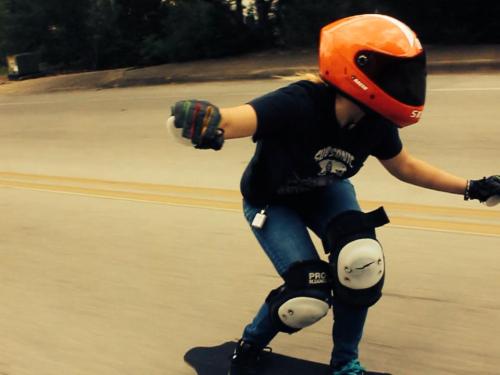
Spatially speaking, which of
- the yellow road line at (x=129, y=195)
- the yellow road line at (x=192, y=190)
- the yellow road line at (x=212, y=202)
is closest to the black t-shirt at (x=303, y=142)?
the yellow road line at (x=212, y=202)

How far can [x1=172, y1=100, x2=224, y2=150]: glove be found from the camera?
2.13 metres

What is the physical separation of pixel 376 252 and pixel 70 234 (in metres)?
3.16

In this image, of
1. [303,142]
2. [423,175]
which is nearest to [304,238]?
[303,142]

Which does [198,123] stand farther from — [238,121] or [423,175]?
[423,175]

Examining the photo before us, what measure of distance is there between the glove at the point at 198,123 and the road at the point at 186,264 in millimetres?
1248

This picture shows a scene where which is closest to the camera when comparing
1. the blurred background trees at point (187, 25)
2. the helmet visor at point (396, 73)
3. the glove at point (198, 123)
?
the glove at point (198, 123)

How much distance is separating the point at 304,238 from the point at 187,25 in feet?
54.9

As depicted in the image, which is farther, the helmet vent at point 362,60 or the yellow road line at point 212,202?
the yellow road line at point 212,202

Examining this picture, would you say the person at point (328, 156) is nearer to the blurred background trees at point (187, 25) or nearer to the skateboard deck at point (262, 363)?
the skateboard deck at point (262, 363)

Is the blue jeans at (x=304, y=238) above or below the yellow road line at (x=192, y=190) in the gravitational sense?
above

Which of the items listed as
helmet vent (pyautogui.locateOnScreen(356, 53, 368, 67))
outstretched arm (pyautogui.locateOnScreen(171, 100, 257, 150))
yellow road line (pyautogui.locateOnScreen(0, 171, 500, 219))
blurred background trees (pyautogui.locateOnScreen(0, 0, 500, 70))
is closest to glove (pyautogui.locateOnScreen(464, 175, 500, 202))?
helmet vent (pyautogui.locateOnScreen(356, 53, 368, 67))

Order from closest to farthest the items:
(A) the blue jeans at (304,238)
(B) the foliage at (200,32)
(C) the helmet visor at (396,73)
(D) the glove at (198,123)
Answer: (D) the glove at (198,123), (C) the helmet visor at (396,73), (A) the blue jeans at (304,238), (B) the foliage at (200,32)

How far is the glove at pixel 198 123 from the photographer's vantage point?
6.98 ft

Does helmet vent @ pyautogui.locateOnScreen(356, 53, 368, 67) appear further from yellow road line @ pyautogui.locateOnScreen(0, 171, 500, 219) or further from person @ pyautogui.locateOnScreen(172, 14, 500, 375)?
yellow road line @ pyautogui.locateOnScreen(0, 171, 500, 219)
